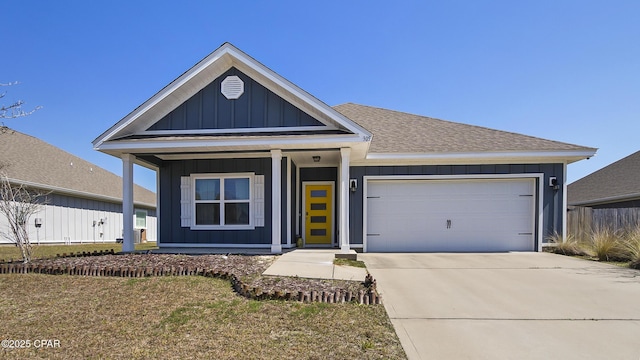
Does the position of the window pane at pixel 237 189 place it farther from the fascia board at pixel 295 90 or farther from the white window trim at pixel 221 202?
the fascia board at pixel 295 90

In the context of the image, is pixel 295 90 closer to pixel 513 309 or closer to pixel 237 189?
pixel 237 189

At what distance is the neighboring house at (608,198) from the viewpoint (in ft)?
35.2

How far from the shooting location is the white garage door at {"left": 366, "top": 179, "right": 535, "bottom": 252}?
10609 mm

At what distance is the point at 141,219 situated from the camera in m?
24.0

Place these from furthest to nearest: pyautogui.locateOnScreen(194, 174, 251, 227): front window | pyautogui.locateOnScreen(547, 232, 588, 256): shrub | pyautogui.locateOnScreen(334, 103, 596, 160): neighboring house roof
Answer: pyautogui.locateOnScreen(194, 174, 251, 227): front window
pyautogui.locateOnScreen(334, 103, 596, 160): neighboring house roof
pyautogui.locateOnScreen(547, 232, 588, 256): shrub

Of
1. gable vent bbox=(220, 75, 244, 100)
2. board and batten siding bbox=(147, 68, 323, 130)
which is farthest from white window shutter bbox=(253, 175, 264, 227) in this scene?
gable vent bbox=(220, 75, 244, 100)

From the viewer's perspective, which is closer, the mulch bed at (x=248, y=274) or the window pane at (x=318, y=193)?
the mulch bed at (x=248, y=274)

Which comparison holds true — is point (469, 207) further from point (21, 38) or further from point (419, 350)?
point (21, 38)

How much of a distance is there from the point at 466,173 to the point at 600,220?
4777mm

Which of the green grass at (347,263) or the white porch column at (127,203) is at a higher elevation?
the white porch column at (127,203)

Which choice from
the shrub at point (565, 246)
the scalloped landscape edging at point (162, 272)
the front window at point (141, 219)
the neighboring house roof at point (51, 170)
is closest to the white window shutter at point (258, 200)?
the scalloped landscape edging at point (162, 272)

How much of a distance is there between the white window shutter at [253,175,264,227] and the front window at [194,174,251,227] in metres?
0.19

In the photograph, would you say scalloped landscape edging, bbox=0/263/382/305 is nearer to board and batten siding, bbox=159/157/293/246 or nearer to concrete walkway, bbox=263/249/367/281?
concrete walkway, bbox=263/249/367/281

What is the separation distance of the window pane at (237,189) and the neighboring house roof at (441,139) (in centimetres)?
405
